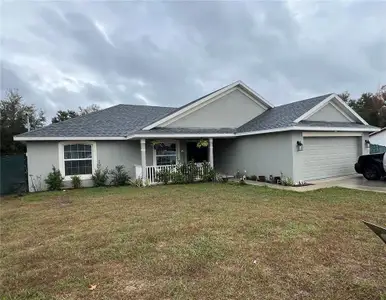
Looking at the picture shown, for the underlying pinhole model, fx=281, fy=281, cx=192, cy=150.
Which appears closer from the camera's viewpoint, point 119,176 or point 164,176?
point 164,176

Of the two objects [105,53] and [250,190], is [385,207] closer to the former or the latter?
[250,190]

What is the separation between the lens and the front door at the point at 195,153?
665 inches

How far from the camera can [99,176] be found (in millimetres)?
14086

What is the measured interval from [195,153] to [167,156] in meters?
1.98

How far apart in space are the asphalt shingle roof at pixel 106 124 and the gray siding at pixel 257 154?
4.47 meters

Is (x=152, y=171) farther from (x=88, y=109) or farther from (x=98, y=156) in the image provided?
(x=88, y=109)

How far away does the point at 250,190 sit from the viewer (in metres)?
10.9

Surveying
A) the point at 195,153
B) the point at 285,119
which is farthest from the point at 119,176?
the point at 285,119

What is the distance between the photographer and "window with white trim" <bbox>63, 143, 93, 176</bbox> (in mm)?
13922

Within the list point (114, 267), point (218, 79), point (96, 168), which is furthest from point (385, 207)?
point (218, 79)

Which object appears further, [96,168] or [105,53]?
[105,53]

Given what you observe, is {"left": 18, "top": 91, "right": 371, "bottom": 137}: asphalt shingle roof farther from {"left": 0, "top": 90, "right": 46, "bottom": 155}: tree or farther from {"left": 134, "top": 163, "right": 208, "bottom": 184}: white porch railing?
{"left": 0, "top": 90, "right": 46, "bottom": 155}: tree

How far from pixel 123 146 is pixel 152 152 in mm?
1624

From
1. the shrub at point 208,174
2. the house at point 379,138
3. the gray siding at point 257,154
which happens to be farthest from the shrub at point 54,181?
the house at point 379,138
